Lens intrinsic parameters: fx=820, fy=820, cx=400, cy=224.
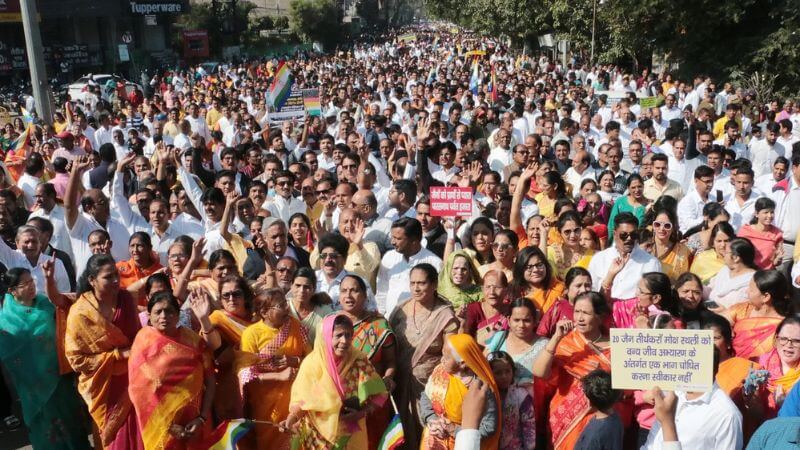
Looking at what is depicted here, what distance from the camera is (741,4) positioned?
829 inches

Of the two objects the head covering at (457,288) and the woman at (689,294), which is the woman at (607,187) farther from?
the woman at (689,294)

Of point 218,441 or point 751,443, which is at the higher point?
point 751,443

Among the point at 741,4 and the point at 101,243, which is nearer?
the point at 101,243


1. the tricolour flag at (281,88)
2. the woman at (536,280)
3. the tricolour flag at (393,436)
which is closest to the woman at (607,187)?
the woman at (536,280)

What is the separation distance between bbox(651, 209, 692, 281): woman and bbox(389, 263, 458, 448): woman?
73.1 inches

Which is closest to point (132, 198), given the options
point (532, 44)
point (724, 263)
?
point (724, 263)

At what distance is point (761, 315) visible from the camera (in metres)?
4.21

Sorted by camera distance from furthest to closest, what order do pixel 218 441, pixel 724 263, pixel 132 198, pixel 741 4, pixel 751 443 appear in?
pixel 741 4, pixel 132 198, pixel 724 263, pixel 218 441, pixel 751 443

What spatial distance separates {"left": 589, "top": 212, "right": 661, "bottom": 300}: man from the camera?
491 centimetres

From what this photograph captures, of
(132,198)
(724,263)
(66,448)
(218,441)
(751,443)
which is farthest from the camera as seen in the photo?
(132,198)

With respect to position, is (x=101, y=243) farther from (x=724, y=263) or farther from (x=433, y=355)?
(x=724, y=263)

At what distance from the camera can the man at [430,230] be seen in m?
5.68

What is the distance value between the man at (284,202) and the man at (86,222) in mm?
1169

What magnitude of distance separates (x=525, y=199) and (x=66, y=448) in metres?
3.85
